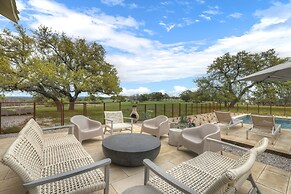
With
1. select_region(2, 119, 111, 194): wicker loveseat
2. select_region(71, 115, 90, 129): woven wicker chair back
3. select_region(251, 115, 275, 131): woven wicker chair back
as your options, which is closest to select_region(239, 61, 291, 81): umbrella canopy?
select_region(251, 115, 275, 131): woven wicker chair back

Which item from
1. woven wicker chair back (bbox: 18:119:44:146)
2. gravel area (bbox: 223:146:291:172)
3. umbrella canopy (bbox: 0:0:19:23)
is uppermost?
umbrella canopy (bbox: 0:0:19:23)

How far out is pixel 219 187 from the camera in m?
1.19

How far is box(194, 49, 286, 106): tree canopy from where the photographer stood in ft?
51.6

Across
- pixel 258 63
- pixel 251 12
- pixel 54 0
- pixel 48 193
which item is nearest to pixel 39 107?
pixel 54 0

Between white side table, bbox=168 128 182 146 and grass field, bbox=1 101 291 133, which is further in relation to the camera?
grass field, bbox=1 101 291 133

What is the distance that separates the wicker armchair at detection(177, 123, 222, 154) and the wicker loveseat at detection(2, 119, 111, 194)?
2.08 metres

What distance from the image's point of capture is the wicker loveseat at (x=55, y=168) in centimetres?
130

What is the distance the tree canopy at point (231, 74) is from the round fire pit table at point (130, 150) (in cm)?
1556

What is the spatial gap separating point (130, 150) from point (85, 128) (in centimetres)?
227

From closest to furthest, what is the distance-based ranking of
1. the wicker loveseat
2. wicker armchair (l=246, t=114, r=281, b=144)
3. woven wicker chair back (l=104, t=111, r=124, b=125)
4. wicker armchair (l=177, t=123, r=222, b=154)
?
the wicker loveseat → wicker armchair (l=177, t=123, r=222, b=154) → wicker armchair (l=246, t=114, r=281, b=144) → woven wicker chair back (l=104, t=111, r=124, b=125)

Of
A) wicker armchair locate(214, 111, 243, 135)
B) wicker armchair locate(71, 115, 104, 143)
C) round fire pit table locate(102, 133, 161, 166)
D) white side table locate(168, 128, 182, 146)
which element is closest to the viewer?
round fire pit table locate(102, 133, 161, 166)

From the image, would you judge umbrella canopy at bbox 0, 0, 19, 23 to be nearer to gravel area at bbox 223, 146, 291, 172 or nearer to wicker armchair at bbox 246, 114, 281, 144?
gravel area at bbox 223, 146, 291, 172

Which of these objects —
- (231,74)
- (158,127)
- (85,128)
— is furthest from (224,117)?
(231,74)

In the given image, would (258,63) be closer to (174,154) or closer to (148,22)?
(148,22)
